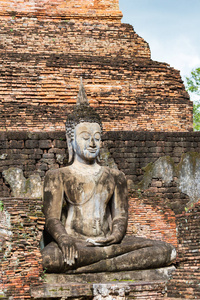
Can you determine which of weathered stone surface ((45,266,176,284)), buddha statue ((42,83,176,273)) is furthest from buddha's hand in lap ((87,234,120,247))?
weathered stone surface ((45,266,176,284))

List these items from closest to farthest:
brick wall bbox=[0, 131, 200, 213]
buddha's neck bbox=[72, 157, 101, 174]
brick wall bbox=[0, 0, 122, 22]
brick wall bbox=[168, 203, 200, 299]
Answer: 1. brick wall bbox=[168, 203, 200, 299]
2. buddha's neck bbox=[72, 157, 101, 174]
3. brick wall bbox=[0, 131, 200, 213]
4. brick wall bbox=[0, 0, 122, 22]

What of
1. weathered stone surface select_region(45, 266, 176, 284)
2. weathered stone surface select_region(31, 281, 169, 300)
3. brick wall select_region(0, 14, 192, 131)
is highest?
brick wall select_region(0, 14, 192, 131)

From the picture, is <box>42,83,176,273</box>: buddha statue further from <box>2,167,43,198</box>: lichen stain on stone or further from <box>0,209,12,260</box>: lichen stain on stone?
<box>2,167,43,198</box>: lichen stain on stone

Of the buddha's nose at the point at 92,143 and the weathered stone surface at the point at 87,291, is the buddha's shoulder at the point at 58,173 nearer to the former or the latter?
the buddha's nose at the point at 92,143

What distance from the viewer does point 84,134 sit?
9.77 meters

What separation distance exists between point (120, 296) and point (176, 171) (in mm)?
3185

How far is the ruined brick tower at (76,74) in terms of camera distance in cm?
1433

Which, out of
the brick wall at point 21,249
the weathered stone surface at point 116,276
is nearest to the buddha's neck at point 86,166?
the brick wall at point 21,249

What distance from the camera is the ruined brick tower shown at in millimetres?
14328

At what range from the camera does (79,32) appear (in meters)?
16.3

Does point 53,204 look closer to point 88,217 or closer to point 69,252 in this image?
point 88,217

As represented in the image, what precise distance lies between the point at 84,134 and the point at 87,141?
4.3 inches

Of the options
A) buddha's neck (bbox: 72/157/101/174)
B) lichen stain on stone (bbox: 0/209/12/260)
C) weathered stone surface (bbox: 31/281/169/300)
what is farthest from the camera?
buddha's neck (bbox: 72/157/101/174)

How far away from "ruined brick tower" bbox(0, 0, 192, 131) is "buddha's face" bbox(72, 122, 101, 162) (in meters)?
4.07
